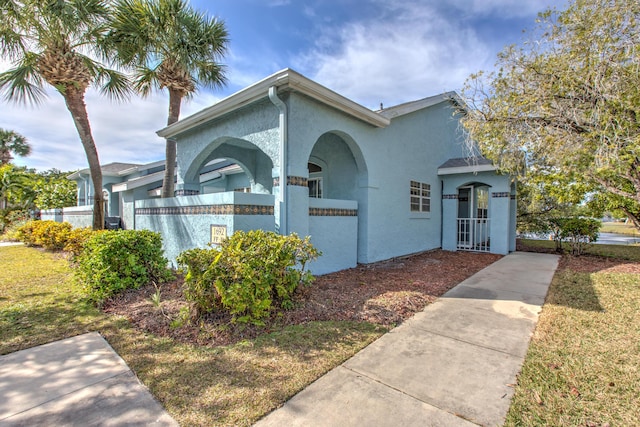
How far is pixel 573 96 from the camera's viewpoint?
650cm

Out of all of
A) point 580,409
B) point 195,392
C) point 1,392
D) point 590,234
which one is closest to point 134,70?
point 1,392

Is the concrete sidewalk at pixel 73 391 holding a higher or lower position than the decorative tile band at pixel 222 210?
lower

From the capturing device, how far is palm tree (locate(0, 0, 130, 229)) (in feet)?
26.5

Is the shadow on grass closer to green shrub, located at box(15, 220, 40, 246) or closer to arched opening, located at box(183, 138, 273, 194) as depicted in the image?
arched opening, located at box(183, 138, 273, 194)

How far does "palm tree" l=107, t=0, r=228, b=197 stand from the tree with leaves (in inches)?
Result: 329

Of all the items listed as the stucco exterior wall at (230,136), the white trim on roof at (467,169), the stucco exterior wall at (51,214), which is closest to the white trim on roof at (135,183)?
the stucco exterior wall at (230,136)

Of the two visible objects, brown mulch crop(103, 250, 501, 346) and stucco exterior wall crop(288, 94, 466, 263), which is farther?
stucco exterior wall crop(288, 94, 466, 263)

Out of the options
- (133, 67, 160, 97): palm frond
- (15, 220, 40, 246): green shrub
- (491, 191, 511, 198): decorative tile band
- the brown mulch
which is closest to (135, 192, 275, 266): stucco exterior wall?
the brown mulch

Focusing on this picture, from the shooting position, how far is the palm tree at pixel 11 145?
2484cm

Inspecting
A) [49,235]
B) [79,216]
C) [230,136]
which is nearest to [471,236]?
[230,136]

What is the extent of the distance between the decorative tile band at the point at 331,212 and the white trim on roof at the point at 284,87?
2.50m

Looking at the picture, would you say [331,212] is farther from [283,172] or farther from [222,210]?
[222,210]

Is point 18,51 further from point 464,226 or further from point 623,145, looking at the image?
point 464,226

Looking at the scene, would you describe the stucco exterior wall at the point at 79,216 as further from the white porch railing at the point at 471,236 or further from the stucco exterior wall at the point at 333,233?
the white porch railing at the point at 471,236
